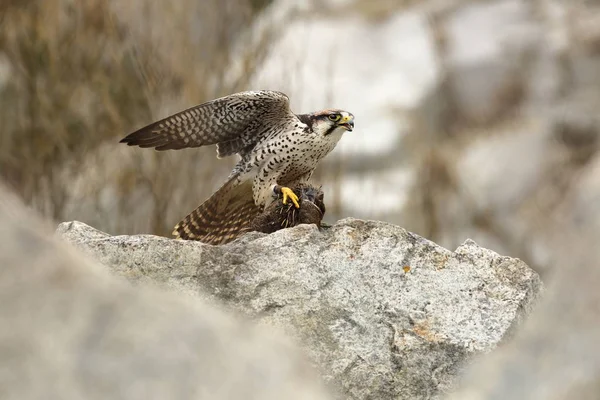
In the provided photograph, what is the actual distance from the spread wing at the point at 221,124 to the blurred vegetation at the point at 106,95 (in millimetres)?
3727

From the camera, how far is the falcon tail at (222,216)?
17.0 feet

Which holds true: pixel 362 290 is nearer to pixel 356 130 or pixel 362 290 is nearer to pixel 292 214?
pixel 292 214

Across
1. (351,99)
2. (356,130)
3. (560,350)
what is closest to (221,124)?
(560,350)

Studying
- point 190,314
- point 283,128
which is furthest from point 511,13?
point 190,314

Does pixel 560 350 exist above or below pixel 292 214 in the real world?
below

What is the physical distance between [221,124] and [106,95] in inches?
188

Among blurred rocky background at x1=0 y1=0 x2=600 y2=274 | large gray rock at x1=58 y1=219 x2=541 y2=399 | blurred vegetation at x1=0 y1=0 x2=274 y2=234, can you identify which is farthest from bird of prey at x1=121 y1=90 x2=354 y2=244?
blurred vegetation at x1=0 y1=0 x2=274 y2=234

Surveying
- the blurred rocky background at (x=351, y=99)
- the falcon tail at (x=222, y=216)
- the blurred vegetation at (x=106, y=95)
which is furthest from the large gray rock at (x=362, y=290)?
the blurred vegetation at (x=106, y=95)

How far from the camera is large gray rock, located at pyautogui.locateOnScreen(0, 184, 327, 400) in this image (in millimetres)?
1975

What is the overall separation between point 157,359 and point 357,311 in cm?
204

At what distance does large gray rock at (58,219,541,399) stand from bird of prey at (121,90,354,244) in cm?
92

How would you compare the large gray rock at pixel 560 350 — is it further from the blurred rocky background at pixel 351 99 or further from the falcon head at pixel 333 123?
the blurred rocky background at pixel 351 99

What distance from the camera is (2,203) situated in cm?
213

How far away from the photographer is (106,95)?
987 centimetres
